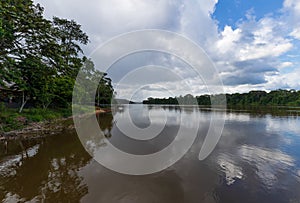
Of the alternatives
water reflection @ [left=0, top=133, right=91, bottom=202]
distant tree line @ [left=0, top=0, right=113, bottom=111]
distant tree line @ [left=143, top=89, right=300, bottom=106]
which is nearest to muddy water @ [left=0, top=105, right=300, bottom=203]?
water reflection @ [left=0, top=133, right=91, bottom=202]

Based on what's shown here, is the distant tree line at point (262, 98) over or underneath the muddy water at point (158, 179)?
over

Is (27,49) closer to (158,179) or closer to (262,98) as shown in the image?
(158,179)

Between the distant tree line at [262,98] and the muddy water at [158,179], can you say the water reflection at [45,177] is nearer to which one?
the muddy water at [158,179]

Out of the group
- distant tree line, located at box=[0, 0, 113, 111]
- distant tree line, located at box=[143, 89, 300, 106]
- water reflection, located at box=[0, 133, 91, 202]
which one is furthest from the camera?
distant tree line, located at box=[143, 89, 300, 106]

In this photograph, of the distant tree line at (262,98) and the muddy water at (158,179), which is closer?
the muddy water at (158,179)

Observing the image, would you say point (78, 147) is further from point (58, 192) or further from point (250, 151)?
point (250, 151)

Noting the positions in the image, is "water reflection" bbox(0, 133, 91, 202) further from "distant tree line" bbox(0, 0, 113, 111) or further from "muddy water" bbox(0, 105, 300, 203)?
"distant tree line" bbox(0, 0, 113, 111)

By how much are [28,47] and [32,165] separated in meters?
10.6

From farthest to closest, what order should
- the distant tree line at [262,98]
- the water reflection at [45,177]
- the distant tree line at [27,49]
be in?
1. the distant tree line at [262,98]
2. the distant tree line at [27,49]
3. the water reflection at [45,177]

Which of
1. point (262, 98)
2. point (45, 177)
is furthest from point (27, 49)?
point (262, 98)

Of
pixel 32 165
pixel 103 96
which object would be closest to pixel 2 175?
pixel 32 165

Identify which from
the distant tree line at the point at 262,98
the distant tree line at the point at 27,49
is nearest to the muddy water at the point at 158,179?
the distant tree line at the point at 27,49

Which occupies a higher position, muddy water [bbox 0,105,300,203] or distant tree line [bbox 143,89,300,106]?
distant tree line [bbox 143,89,300,106]

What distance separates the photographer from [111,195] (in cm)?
431
